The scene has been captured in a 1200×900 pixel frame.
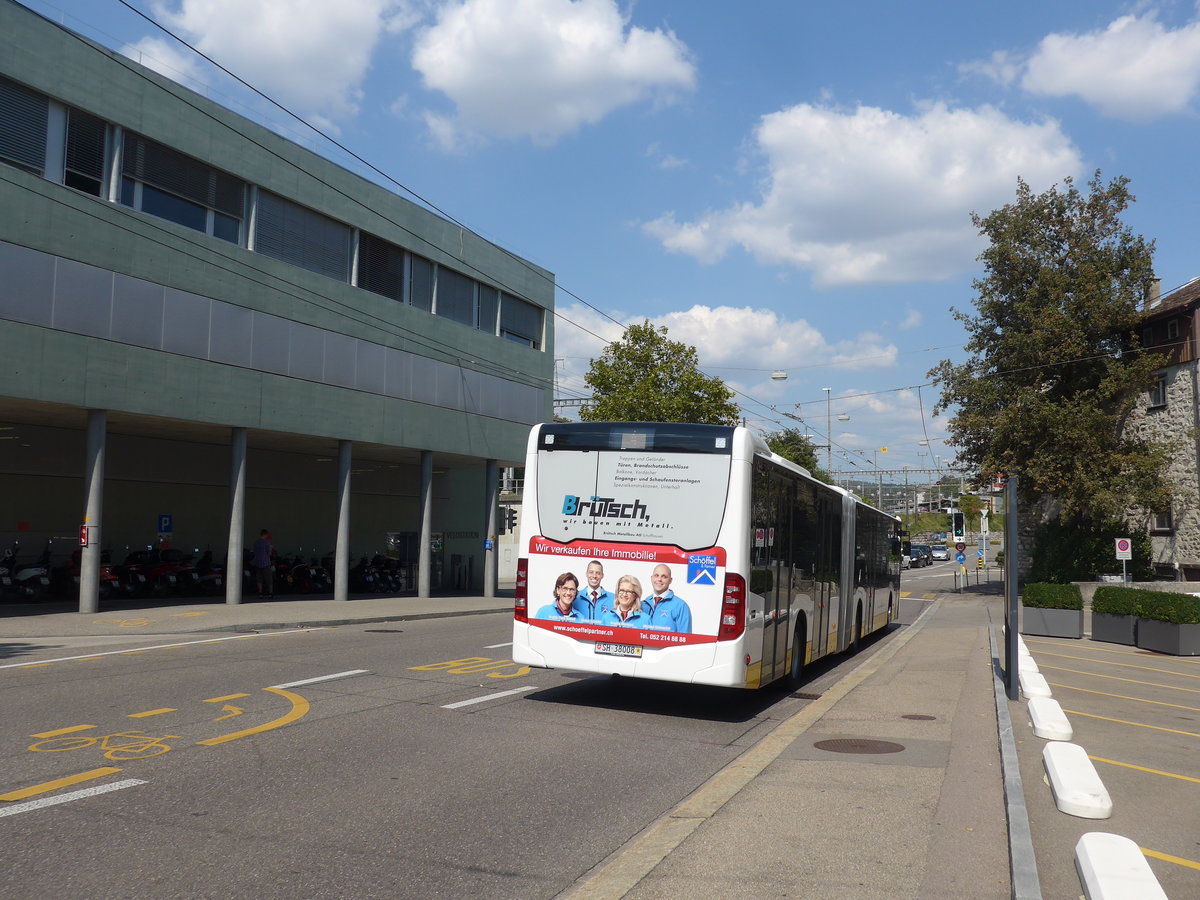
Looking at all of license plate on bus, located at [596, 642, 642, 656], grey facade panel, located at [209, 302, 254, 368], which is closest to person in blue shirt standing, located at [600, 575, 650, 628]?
license plate on bus, located at [596, 642, 642, 656]

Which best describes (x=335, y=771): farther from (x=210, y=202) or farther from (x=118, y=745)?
(x=210, y=202)

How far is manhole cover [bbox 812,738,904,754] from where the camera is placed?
8.75 metres

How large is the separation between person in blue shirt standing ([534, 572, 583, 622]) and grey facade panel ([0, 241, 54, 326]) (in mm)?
14565

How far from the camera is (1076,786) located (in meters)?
6.69

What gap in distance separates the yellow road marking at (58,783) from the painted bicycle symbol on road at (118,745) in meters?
0.41

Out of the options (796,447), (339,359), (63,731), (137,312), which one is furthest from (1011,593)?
(796,447)

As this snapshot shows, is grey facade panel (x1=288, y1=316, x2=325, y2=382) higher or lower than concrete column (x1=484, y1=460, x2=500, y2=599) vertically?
higher

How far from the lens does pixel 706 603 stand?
32.9 feet

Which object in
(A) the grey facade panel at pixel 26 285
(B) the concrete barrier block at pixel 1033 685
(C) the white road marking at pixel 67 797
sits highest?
(A) the grey facade panel at pixel 26 285

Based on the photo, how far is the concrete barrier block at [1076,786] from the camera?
6.46 metres

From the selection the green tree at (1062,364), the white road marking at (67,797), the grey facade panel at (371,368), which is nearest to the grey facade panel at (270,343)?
the grey facade panel at (371,368)

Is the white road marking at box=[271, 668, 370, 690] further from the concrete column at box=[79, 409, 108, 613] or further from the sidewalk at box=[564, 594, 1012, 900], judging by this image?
the concrete column at box=[79, 409, 108, 613]

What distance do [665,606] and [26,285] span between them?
52.5 feet

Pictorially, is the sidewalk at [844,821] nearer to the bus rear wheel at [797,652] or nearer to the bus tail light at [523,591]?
the bus rear wheel at [797,652]
